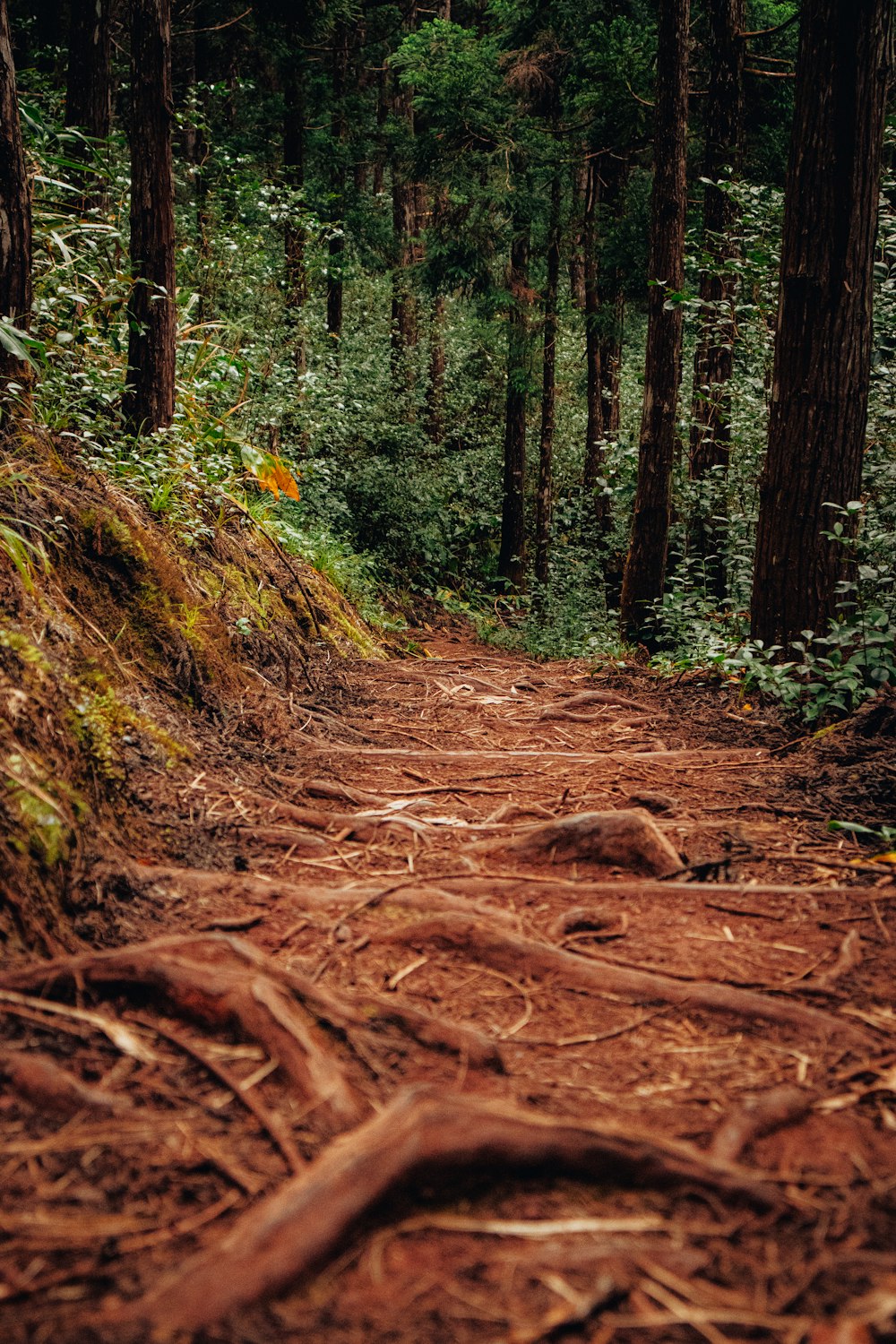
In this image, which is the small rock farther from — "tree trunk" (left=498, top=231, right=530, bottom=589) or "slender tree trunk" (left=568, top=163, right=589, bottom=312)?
"tree trunk" (left=498, top=231, right=530, bottom=589)

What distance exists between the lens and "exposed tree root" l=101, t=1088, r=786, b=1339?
4.66 feet

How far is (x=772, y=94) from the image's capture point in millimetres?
13578

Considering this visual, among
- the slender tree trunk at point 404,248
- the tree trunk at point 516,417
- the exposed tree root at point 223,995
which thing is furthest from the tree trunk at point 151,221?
the slender tree trunk at point 404,248

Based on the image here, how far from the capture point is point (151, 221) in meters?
7.07

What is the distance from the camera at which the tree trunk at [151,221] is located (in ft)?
22.8

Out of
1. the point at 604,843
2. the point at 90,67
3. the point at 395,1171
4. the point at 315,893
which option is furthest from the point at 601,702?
the point at 90,67

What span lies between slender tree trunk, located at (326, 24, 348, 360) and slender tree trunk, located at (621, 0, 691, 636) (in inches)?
339

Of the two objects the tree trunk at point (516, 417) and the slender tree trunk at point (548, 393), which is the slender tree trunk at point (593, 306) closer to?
the slender tree trunk at point (548, 393)

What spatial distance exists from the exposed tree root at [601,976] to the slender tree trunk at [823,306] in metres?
3.98

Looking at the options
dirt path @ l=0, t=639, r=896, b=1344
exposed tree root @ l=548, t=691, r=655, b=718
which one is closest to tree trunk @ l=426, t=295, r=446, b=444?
exposed tree root @ l=548, t=691, r=655, b=718

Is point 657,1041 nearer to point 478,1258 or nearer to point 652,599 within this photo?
point 478,1258

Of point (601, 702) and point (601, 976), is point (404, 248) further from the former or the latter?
point (601, 976)

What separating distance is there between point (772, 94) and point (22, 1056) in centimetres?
1633

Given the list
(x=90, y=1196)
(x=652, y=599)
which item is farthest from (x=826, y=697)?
(x=652, y=599)
